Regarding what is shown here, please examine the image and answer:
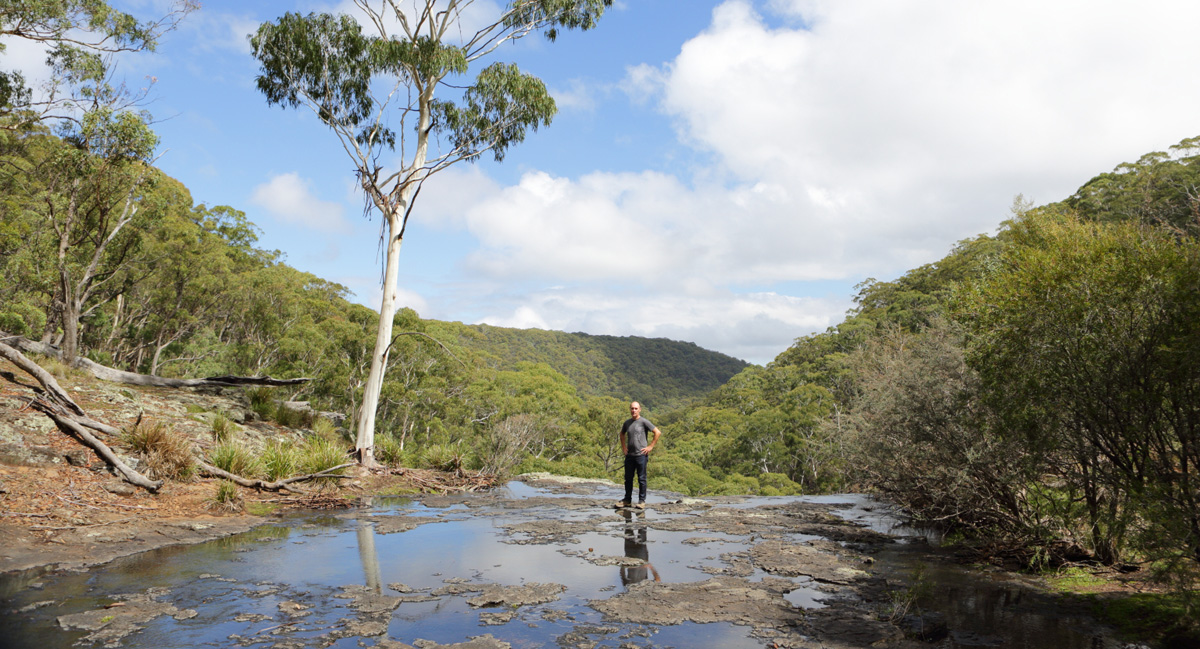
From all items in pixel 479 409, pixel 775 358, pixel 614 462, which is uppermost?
pixel 775 358

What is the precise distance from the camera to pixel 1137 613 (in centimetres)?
574

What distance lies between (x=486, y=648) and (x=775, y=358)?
77222 mm

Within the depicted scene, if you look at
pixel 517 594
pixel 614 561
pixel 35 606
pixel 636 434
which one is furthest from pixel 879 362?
pixel 35 606

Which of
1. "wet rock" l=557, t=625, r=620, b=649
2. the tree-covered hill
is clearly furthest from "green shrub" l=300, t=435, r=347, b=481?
the tree-covered hill

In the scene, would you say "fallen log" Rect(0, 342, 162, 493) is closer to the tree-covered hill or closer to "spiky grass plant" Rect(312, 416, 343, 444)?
"spiky grass plant" Rect(312, 416, 343, 444)

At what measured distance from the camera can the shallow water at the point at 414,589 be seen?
4723 mm

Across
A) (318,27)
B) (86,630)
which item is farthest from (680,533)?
(318,27)

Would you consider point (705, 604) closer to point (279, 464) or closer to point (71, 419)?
point (279, 464)

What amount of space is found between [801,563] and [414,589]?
429 cm

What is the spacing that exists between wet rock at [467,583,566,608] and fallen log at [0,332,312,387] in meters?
12.1

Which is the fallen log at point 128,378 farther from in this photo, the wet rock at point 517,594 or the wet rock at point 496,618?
the wet rock at point 496,618

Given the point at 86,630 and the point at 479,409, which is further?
the point at 479,409

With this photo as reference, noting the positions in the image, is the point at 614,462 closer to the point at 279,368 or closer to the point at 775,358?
the point at 279,368

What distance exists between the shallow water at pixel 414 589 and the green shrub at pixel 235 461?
233 centimetres
